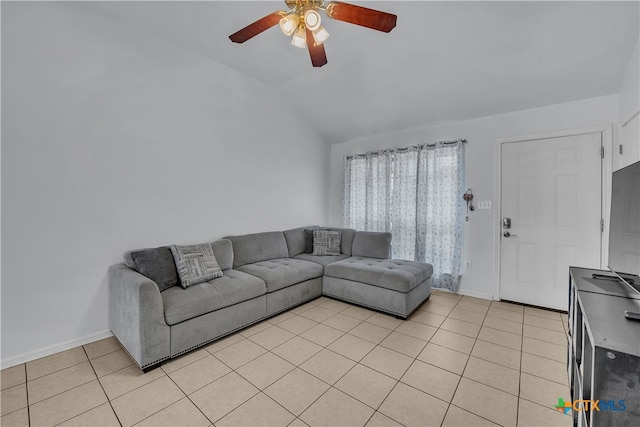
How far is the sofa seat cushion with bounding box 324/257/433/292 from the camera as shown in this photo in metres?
2.92

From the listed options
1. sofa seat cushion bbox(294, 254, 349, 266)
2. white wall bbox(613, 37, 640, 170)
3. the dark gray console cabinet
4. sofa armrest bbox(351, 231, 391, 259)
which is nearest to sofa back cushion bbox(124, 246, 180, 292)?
sofa seat cushion bbox(294, 254, 349, 266)

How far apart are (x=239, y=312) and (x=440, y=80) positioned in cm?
334

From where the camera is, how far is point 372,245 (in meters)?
3.93

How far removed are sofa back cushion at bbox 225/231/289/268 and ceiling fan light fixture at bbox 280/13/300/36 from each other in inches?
95.6

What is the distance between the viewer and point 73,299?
2.36 m

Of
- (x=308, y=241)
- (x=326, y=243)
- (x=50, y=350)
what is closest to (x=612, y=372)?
(x=326, y=243)

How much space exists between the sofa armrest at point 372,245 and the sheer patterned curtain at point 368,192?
Result: 0.51 metres

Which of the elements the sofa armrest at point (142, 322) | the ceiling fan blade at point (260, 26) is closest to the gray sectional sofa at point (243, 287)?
the sofa armrest at point (142, 322)

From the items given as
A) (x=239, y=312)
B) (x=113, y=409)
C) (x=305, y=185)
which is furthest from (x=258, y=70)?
(x=113, y=409)

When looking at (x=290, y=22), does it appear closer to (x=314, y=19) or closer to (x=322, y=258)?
(x=314, y=19)

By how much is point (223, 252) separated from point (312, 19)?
8.14ft

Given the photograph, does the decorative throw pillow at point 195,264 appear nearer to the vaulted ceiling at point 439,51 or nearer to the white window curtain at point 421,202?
the vaulted ceiling at point 439,51

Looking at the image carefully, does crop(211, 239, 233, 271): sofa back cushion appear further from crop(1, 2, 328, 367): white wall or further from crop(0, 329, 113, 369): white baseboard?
crop(0, 329, 113, 369): white baseboard

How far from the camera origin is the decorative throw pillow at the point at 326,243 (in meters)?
4.16
